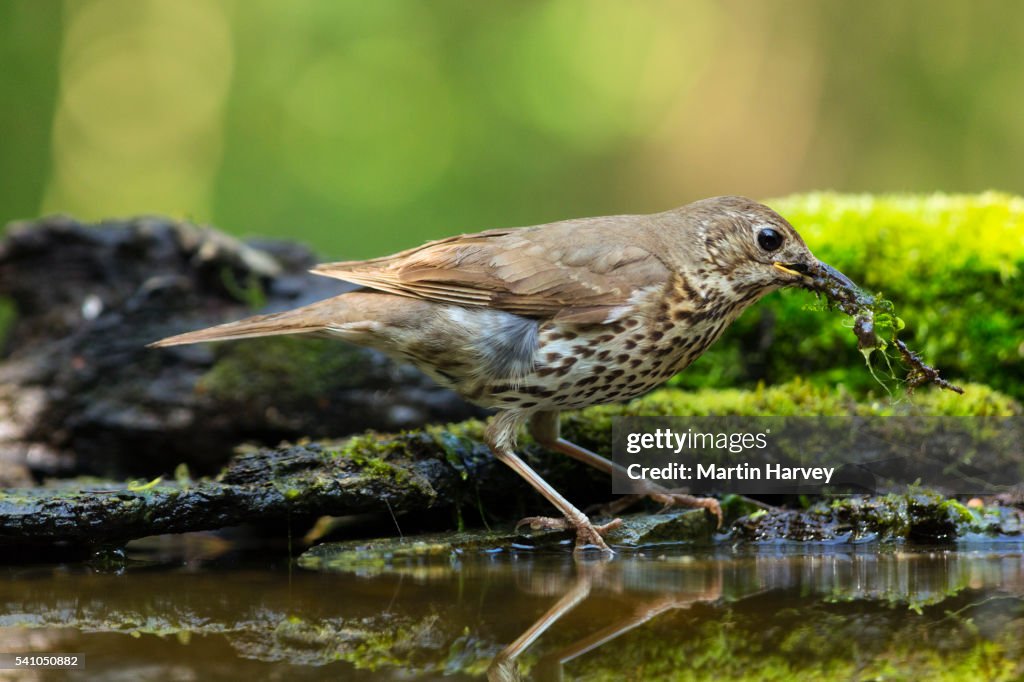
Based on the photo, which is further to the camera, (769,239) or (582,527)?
(769,239)

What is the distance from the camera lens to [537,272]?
4551mm

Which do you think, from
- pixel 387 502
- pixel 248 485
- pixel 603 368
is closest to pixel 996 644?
pixel 603 368

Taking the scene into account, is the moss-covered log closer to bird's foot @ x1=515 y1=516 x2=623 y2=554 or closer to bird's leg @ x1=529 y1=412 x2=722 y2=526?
bird's leg @ x1=529 y1=412 x2=722 y2=526

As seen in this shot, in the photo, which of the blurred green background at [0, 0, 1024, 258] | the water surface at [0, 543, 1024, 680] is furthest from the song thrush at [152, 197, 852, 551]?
the blurred green background at [0, 0, 1024, 258]

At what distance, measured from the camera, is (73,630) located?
284 centimetres

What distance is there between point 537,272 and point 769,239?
1.09m

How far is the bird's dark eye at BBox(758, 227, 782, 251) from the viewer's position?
453 cm

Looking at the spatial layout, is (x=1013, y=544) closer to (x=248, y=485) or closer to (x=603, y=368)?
(x=603, y=368)

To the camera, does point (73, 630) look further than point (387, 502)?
No

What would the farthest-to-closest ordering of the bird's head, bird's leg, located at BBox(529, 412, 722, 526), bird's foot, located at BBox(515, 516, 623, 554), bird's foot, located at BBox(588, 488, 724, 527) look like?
bird's leg, located at BBox(529, 412, 722, 526) < bird's foot, located at BBox(588, 488, 724, 527) < the bird's head < bird's foot, located at BBox(515, 516, 623, 554)

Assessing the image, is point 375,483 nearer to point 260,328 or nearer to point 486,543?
point 486,543

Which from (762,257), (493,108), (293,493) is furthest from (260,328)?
(493,108)

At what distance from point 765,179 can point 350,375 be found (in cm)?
959

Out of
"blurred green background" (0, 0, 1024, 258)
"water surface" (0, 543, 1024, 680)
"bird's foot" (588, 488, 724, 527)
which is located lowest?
"water surface" (0, 543, 1024, 680)
